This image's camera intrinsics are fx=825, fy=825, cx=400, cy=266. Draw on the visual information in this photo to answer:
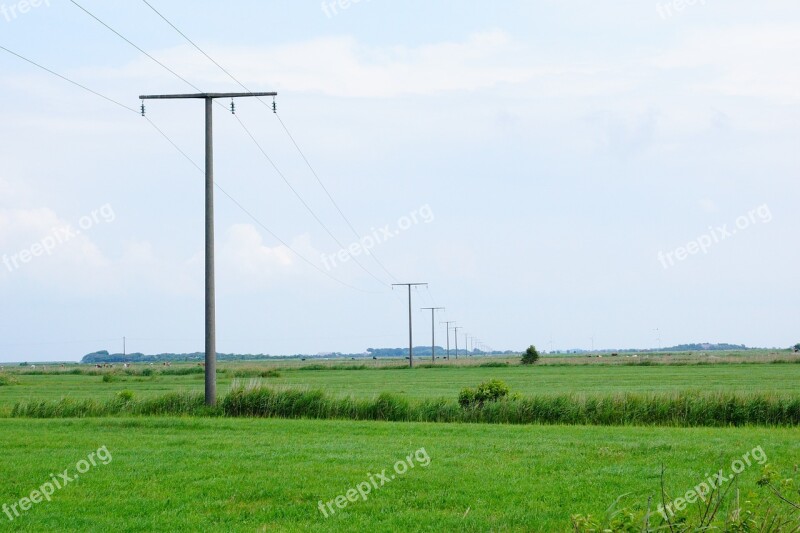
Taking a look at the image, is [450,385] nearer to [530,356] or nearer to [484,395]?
[484,395]

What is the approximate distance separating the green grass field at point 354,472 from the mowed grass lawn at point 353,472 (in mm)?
27

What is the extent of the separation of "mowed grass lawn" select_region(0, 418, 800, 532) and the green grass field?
3 cm

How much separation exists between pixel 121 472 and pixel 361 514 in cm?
496

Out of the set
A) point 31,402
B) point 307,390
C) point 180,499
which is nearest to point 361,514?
point 180,499

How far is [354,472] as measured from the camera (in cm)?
1309

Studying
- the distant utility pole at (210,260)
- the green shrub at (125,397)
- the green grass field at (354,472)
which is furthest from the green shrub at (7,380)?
the green grass field at (354,472)

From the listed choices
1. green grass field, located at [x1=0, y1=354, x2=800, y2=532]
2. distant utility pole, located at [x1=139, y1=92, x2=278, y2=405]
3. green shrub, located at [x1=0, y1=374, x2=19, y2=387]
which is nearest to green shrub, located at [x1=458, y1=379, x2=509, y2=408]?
green grass field, located at [x1=0, y1=354, x2=800, y2=532]

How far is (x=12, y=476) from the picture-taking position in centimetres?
1297

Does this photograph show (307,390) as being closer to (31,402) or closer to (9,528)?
(31,402)

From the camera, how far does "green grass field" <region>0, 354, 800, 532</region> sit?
33.3 ft

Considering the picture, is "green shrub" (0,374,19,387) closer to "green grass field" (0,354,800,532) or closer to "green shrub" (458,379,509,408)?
Answer: "green grass field" (0,354,800,532)

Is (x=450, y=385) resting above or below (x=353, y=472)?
below

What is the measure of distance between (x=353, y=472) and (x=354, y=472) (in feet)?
0.05

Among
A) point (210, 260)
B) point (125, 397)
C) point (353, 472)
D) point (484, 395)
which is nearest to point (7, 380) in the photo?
point (125, 397)
